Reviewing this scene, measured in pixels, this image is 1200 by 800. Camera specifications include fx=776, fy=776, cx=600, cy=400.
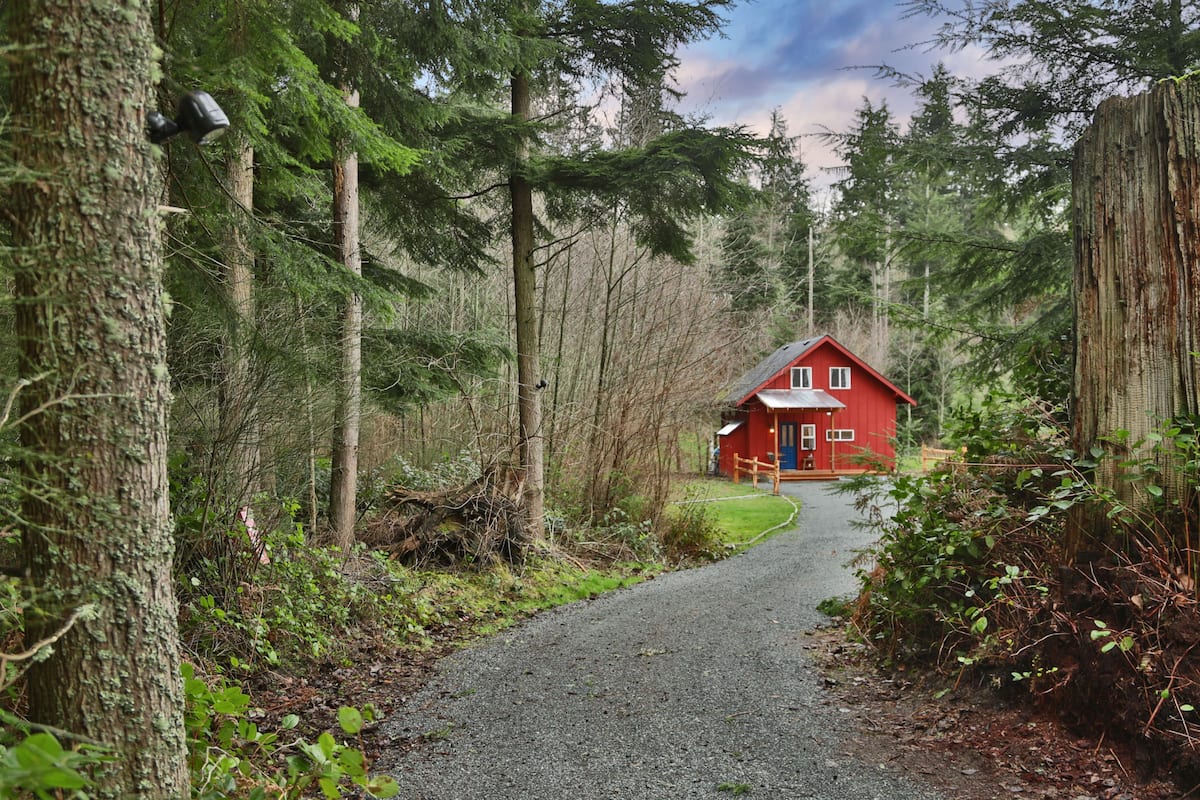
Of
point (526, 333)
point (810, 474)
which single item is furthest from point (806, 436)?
point (526, 333)

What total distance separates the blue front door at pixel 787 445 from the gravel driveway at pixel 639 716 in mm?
18017

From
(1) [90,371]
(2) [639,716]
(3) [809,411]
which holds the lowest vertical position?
(2) [639,716]

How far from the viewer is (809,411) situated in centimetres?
2605

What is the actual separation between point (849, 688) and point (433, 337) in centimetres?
527

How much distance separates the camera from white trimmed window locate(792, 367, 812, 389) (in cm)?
2633

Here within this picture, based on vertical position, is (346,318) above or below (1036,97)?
below

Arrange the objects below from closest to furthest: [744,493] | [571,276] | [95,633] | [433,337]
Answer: [95,633] → [433,337] → [571,276] → [744,493]

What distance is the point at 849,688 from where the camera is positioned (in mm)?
5211

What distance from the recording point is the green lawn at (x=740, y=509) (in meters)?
13.8

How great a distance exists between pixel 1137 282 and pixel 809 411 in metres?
22.6

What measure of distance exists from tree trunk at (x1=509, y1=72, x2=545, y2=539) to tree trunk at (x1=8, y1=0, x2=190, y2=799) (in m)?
7.46

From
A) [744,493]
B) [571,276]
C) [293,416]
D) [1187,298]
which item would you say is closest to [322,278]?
[293,416]

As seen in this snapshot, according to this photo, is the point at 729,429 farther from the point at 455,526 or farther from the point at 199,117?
the point at 199,117

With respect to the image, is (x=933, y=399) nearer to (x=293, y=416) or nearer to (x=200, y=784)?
(x=293, y=416)
